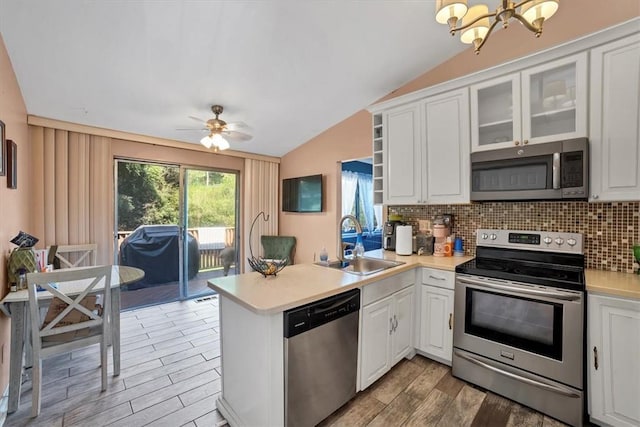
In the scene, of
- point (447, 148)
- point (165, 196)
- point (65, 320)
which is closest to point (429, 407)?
point (447, 148)

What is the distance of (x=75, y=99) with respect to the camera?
8.82 feet

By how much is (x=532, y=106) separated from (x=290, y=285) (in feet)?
7.55

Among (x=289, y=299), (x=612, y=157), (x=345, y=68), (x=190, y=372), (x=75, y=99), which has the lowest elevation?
(x=190, y=372)

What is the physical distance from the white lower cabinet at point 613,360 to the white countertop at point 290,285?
0.87 m

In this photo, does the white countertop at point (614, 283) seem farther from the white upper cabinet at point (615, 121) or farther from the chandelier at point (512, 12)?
the chandelier at point (512, 12)

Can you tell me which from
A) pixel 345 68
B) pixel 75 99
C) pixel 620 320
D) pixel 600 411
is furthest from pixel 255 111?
pixel 600 411

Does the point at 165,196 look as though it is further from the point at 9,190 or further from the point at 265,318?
the point at 265,318

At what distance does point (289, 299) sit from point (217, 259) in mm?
3471

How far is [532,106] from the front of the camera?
7.09 ft

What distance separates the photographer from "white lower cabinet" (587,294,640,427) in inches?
61.1

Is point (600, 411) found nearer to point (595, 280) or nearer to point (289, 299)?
point (595, 280)

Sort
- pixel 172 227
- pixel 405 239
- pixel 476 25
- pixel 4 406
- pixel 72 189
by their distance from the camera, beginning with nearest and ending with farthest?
pixel 476 25
pixel 4 406
pixel 405 239
pixel 72 189
pixel 172 227

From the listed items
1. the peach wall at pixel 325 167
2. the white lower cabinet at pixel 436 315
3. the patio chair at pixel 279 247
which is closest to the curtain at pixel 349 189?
the peach wall at pixel 325 167

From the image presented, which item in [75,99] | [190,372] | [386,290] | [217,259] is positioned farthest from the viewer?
[217,259]
